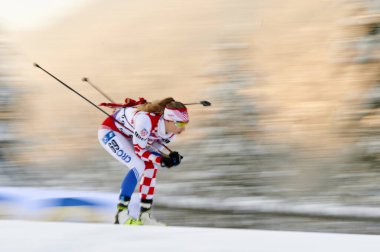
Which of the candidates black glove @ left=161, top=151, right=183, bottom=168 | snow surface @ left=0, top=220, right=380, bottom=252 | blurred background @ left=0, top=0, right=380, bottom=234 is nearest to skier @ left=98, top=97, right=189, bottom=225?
black glove @ left=161, top=151, right=183, bottom=168

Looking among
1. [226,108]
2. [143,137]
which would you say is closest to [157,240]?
[143,137]

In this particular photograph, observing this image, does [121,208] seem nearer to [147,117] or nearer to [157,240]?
[147,117]

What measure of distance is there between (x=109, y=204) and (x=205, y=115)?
272 cm

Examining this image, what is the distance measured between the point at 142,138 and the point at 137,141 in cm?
5

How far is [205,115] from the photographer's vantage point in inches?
318

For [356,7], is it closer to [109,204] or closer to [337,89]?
[337,89]

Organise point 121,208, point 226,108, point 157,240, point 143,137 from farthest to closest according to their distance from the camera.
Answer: point 226,108
point 121,208
point 143,137
point 157,240

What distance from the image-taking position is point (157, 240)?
286cm

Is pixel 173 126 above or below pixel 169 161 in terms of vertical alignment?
above

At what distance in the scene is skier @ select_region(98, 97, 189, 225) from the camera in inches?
198

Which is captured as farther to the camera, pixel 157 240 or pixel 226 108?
pixel 226 108

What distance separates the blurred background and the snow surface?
8.58 feet

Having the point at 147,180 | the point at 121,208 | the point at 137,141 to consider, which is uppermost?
the point at 137,141

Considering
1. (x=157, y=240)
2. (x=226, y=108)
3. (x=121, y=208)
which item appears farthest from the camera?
(x=226, y=108)
